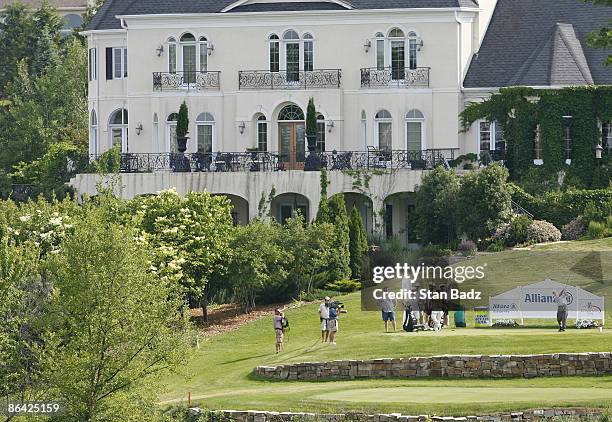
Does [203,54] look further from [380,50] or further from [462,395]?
[462,395]

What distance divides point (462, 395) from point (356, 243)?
64.3ft

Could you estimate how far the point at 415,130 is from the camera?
77.2 metres

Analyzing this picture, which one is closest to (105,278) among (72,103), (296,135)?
(296,135)

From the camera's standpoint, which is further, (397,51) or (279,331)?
(397,51)

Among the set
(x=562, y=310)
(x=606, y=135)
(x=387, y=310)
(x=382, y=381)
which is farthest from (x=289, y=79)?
(x=382, y=381)

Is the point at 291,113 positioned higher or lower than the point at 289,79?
lower

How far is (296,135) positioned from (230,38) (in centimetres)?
452

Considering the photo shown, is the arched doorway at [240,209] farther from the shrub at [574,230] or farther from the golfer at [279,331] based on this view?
the golfer at [279,331]

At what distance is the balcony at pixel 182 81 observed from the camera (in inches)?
3105

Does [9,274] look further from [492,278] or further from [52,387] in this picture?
[492,278]

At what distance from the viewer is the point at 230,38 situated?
7869 cm

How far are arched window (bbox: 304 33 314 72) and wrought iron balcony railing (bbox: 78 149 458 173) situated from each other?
3809 millimetres

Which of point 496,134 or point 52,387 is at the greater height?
point 496,134

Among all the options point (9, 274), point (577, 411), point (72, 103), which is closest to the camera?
point (577, 411)
